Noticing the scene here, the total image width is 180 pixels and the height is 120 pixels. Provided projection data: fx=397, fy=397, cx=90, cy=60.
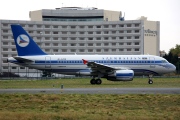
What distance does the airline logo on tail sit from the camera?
5231 cm

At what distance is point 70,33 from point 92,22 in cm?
851

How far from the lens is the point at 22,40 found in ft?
172

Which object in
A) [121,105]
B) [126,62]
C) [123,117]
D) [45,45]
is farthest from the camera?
[45,45]

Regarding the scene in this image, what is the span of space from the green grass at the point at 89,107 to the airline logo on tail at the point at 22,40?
958 inches

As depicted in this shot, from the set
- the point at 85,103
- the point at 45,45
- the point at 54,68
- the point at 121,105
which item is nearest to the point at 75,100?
the point at 85,103

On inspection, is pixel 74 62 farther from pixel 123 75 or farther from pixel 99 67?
pixel 123 75

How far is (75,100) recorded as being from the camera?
86.5ft

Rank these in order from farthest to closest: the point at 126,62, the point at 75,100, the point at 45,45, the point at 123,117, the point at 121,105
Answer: the point at 45,45 < the point at 126,62 < the point at 75,100 < the point at 121,105 < the point at 123,117

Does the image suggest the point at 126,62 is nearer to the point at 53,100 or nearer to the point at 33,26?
the point at 53,100

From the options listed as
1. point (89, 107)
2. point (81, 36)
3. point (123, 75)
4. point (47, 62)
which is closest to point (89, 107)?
point (89, 107)

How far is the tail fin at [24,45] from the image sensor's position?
171 feet

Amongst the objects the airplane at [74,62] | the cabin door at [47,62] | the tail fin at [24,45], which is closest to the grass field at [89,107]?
the airplane at [74,62]

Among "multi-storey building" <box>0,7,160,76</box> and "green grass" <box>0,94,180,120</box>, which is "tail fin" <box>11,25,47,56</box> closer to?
"green grass" <box>0,94,180,120</box>

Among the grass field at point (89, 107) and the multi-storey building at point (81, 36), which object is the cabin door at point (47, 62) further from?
the multi-storey building at point (81, 36)
